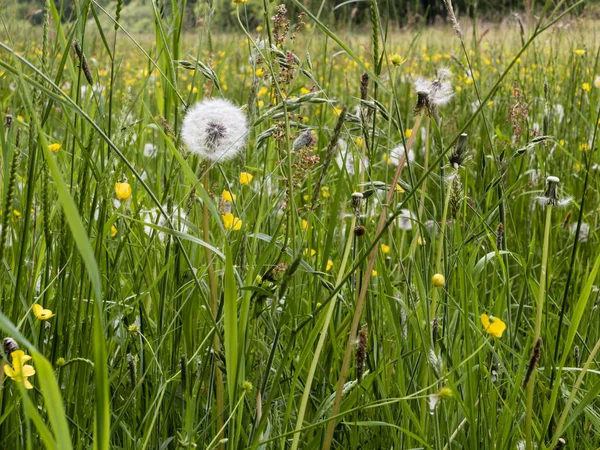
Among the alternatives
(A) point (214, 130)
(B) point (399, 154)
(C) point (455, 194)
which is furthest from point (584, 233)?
(A) point (214, 130)

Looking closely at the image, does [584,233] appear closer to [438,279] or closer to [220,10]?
[438,279]

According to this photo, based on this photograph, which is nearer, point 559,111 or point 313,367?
point 313,367

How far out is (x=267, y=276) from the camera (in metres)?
0.80

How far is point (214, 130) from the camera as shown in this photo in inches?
40.6

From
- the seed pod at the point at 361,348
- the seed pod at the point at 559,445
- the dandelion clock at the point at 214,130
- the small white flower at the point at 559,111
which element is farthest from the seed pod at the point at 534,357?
the small white flower at the point at 559,111

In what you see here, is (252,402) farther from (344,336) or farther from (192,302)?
(344,336)

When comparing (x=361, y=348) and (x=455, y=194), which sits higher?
(x=455, y=194)

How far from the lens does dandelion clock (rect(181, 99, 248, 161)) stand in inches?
39.7

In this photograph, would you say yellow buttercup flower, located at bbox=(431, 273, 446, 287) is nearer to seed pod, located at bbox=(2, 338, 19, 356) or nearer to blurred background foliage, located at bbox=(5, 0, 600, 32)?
blurred background foliage, located at bbox=(5, 0, 600, 32)

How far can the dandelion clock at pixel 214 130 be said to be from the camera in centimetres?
101

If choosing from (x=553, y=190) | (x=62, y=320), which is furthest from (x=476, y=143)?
(x=62, y=320)

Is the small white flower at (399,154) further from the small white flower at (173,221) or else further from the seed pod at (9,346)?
the seed pod at (9,346)

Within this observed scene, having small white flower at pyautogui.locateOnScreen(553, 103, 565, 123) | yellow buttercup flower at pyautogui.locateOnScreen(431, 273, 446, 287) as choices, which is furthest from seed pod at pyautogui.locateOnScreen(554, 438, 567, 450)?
small white flower at pyautogui.locateOnScreen(553, 103, 565, 123)

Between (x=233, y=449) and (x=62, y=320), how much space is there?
34 centimetres
